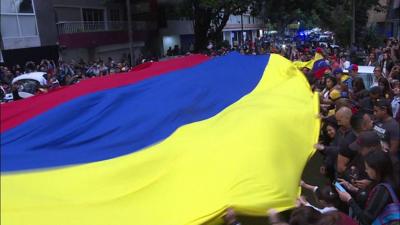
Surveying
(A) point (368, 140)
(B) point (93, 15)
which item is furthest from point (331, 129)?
(B) point (93, 15)

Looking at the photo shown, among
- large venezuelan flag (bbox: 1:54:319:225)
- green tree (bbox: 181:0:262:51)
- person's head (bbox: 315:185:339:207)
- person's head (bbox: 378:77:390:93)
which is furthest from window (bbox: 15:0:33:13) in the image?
person's head (bbox: 315:185:339:207)

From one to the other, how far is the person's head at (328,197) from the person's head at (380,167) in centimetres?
55

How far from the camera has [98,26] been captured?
26.6 m

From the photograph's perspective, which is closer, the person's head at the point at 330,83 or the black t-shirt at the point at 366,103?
the black t-shirt at the point at 366,103

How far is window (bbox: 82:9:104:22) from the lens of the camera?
26.3m

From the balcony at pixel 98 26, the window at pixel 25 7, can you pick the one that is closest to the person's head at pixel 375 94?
the window at pixel 25 7

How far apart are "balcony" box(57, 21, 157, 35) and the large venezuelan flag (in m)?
18.0

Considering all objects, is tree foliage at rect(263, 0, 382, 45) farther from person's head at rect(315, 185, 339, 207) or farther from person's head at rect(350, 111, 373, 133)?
person's head at rect(315, 185, 339, 207)

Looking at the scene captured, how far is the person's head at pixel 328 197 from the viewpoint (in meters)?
3.68

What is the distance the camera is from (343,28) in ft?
92.2

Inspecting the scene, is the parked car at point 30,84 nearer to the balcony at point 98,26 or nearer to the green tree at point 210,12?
the balcony at point 98,26

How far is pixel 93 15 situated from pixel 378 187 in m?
26.0

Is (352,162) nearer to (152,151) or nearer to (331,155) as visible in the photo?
(331,155)

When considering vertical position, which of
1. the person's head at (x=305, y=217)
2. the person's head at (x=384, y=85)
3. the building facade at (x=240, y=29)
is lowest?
the building facade at (x=240, y=29)
